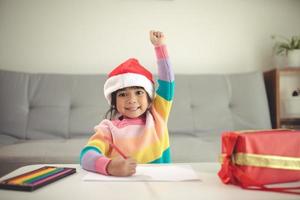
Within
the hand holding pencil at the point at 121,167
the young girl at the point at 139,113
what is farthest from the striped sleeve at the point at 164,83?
the hand holding pencil at the point at 121,167

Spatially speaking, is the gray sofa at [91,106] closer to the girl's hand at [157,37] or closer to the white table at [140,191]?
the girl's hand at [157,37]

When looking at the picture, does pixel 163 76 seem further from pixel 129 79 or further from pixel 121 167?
pixel 121 167

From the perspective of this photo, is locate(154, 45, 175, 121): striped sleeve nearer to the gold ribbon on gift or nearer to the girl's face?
the girl's face

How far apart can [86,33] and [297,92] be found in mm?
1672

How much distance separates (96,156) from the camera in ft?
2.38

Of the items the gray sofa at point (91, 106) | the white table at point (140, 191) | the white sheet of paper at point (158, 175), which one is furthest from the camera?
the gray sofa at point (91, 106)

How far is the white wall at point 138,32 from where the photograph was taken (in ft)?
7.25

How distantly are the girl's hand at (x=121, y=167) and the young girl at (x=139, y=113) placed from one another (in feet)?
0.66

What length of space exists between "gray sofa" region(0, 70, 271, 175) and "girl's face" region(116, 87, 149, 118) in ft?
2.58

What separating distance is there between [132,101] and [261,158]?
458mm

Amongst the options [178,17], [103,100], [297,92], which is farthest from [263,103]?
[103,100]

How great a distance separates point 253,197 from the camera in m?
0.50

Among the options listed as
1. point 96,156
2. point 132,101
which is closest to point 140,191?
point 96,156

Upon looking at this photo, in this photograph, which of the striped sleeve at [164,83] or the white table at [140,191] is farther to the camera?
the striped sleeve at [164,83]
